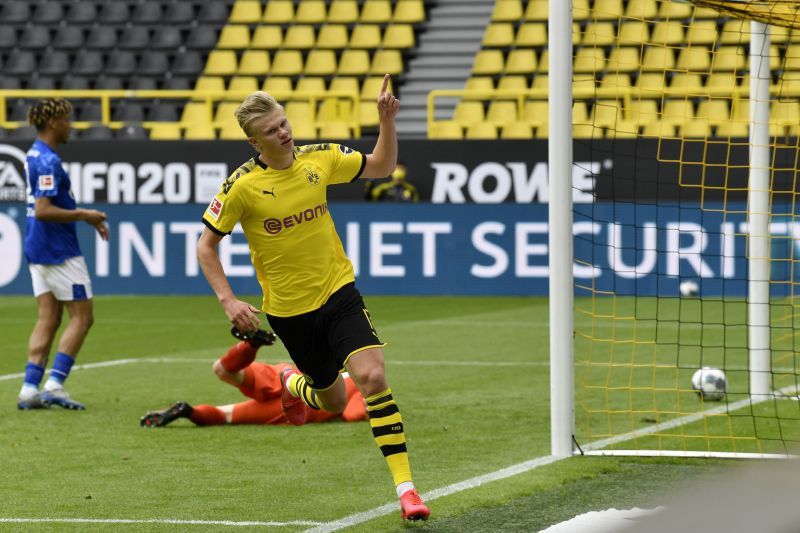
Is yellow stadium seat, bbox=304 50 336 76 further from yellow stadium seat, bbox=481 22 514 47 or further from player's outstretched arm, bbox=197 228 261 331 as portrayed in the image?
player's outstretched arm, bbox=197 228 261 331

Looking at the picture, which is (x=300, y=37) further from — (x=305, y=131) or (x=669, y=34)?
(x=669, y=34)

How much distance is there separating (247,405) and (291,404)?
5.54 feet

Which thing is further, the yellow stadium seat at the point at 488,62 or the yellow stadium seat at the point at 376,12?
the yellow stadium seat at the point at 376,12

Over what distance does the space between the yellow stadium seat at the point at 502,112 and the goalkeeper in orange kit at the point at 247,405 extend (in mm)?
13779

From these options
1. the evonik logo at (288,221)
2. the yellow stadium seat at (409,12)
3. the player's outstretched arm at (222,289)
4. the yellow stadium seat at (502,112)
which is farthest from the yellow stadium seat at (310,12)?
the player's outstretched arm at (222,289)

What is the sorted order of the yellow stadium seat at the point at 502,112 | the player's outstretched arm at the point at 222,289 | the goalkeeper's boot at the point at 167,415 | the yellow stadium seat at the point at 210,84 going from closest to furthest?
1. the player's outstretched arm at the point at 222,289
2. the goalkeeper's boot at the point at 167,415
3. the yellow stadium seat at the point at 502,112
4. the yellow stadium seat at the point at 210,84

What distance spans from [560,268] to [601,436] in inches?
50.7

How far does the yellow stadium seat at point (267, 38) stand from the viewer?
971 inches

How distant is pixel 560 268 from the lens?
6.34 m

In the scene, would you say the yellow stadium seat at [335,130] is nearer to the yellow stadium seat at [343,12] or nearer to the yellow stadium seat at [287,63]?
the yellow stadium seat at [287,63]

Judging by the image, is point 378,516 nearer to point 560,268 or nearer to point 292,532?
point 292,532

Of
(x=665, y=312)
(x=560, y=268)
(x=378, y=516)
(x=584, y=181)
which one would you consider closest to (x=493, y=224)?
(x=584, y=181)

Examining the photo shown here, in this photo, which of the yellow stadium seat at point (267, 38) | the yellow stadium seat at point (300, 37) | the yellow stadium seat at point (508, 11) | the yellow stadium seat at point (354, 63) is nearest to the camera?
the yellow stadium seat at point (354, 63)

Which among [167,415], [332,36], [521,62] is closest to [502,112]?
[521,62]
